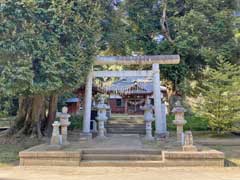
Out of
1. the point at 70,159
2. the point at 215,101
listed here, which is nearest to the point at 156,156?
the point at 70,159

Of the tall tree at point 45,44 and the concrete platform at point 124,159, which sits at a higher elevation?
the tall tree at point 45,44

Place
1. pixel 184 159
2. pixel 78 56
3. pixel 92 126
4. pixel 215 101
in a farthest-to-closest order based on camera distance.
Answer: pixel 92 126 → pixel 215 101 → pixel 78 56 → pixel 184 159

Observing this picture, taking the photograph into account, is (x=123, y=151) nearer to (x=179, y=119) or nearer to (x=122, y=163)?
(x=122, y=163)

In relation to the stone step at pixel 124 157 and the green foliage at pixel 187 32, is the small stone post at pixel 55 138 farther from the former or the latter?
the green foliage at pixel 187 32

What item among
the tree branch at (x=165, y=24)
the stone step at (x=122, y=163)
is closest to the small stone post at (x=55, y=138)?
the stone step at (x=122, y=163)

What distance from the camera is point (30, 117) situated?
45.4 ft

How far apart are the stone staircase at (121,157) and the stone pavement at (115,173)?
0.35m

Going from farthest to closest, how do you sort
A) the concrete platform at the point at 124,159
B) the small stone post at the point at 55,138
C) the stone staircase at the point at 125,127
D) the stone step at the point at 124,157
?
the stone staircase at the point at 125,127, the small stone post at the point at 55,138, the stone step at the point at 124,157, the concrete platform at the point at 124,159

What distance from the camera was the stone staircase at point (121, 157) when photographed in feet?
29.2

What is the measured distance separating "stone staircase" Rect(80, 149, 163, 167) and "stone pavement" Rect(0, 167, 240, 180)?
1.14 ft

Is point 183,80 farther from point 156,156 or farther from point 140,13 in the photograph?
point 156,156

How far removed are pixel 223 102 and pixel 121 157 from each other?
25.1 ft

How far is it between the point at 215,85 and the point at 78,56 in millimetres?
7395

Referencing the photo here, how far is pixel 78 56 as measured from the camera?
11.5m
